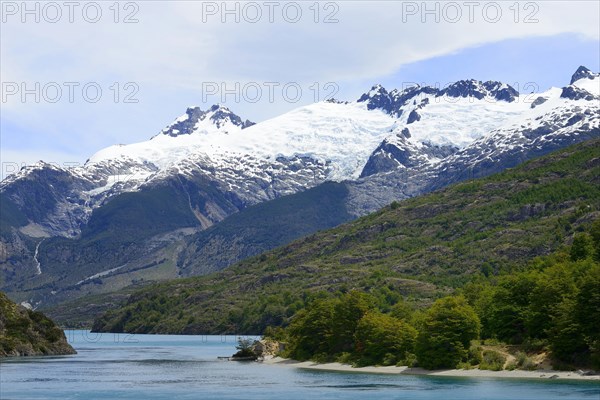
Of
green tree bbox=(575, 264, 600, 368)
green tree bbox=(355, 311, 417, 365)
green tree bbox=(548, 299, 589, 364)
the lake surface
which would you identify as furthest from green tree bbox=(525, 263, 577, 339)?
green tree bbox=(355, 311, 417, 365)

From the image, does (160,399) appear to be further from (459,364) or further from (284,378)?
(459,364)

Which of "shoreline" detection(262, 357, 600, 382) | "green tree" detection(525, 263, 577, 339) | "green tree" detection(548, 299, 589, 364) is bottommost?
"shoreline" detection(262, 357, 600, 382)

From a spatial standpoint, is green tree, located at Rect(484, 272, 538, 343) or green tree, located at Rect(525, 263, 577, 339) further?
green tree, located at Rect(484, 272, 538, 343)

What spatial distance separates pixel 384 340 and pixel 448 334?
2377cm

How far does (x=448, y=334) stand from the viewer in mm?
172000

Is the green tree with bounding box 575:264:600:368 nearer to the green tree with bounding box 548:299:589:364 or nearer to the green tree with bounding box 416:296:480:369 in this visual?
the green tree with bounding box 548:299:589:364

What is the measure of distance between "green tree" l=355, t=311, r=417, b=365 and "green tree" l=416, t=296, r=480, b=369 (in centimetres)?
1134

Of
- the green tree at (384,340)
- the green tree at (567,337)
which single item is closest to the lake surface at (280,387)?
the green tree at (567,337)

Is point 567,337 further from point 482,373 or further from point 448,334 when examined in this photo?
point 448,334

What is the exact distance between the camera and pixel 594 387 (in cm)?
13862

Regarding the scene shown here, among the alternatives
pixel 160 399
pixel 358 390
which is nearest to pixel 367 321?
pixel 358 390

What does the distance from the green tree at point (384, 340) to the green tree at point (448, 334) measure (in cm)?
1134

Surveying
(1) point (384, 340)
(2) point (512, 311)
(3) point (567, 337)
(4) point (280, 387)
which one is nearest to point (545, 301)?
(2) point (512, 311)

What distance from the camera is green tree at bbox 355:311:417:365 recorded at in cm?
18912
